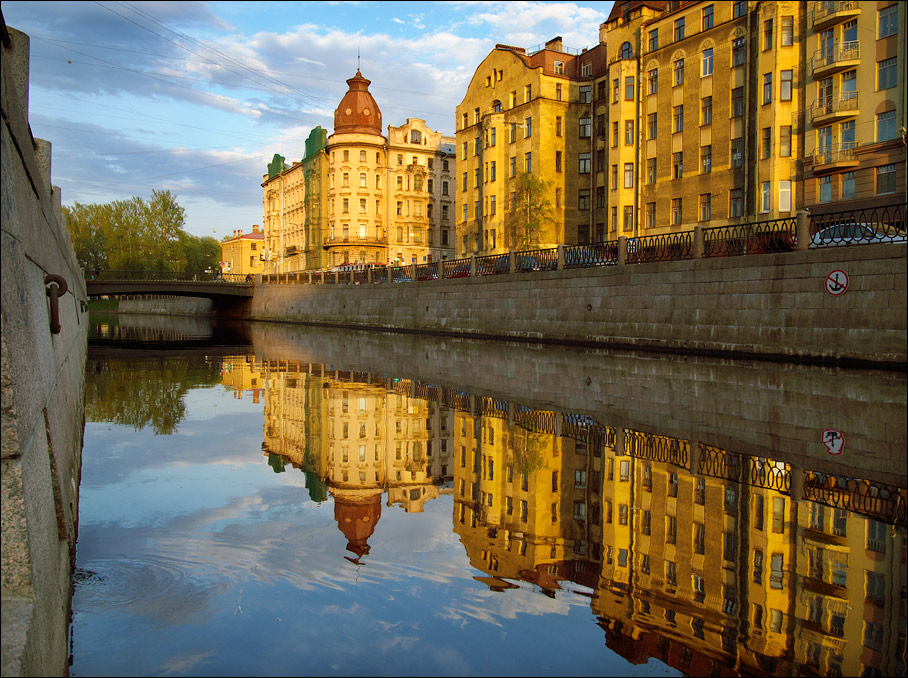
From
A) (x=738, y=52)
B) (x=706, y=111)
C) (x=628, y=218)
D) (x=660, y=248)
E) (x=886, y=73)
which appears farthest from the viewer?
(x=628, y=218)

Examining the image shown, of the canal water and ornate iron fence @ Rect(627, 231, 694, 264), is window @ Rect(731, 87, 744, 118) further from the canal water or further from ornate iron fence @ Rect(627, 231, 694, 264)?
the canal water

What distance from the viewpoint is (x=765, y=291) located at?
61.2 feet

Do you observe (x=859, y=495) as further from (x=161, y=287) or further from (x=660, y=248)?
(x=161, y=287)

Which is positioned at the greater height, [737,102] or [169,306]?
[737,102]

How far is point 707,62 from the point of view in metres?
36.4

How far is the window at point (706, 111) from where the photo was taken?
36.3 metres

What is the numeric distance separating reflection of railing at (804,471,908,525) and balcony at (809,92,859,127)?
94.4 ft

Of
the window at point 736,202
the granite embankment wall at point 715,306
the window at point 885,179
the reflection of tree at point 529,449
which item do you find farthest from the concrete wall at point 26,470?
the window at point 736,202

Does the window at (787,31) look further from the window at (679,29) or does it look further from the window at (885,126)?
the window at (679,29)

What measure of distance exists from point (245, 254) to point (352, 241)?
4595 centimetres

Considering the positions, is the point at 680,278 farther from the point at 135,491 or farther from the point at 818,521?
the point at 135,491

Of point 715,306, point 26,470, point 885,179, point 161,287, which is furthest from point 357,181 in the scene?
point 26,470

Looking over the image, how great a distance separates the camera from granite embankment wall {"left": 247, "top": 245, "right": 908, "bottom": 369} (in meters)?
15.9

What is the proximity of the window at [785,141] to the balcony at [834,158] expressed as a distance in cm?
127
